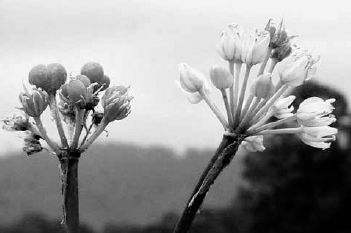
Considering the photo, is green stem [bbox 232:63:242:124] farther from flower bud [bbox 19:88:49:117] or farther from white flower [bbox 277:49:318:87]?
flower bud [bbox 19:88:49:117]

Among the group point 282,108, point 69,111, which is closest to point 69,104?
point 69,111


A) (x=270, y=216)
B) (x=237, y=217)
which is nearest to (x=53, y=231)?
(x=237, y=217)

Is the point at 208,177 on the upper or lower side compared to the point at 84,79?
lower

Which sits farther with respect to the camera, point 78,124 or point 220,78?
point 220,78

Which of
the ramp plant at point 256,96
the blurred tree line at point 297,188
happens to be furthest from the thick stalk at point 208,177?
the blurred tree line at point 297,188

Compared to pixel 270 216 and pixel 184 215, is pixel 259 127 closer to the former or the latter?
pixel 184 215

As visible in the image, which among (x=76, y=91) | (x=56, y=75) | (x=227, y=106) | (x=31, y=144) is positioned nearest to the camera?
(x=76, y=91)

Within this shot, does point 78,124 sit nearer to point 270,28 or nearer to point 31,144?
point 31,144
